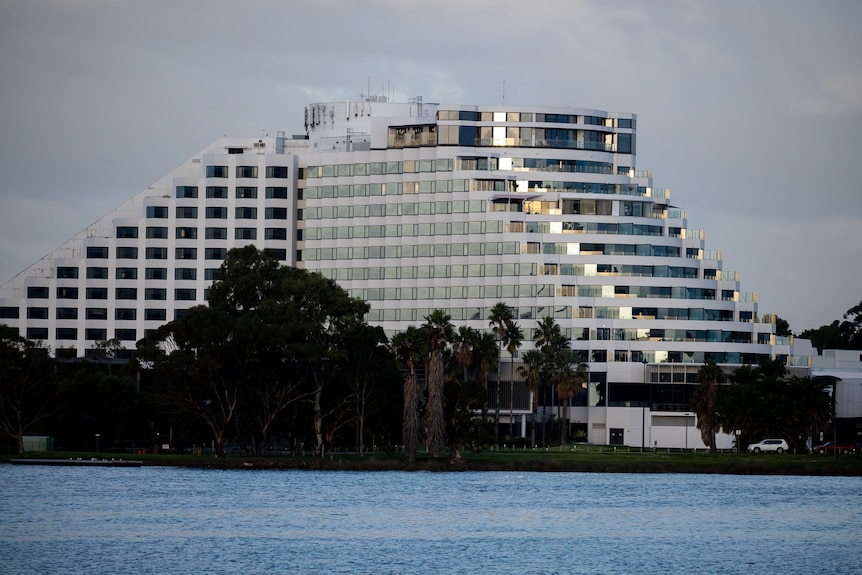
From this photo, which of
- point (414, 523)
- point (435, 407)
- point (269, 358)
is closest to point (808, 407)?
point (435, 407)

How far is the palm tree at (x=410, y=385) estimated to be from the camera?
15512cm

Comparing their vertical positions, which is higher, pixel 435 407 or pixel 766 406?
pixel 766 406

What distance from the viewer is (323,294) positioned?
164m

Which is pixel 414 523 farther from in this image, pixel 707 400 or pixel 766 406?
pixel 707 400

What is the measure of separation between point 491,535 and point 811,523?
26294mm

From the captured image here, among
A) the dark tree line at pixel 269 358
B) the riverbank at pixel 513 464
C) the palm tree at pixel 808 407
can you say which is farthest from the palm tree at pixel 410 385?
the palm tree at pixel 808 407

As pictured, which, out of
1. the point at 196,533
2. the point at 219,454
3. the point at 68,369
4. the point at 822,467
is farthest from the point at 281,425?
the point at 196,533

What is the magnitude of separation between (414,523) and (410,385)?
45.9m

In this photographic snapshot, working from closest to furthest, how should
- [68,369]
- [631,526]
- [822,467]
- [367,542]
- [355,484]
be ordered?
1. [367,542]
2. [631,526]
3. [355,484]
4. [822,467]
5. [68,369]

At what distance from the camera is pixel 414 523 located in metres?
110

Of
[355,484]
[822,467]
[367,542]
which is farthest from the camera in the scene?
[822,467]

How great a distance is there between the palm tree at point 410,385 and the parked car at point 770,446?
42.0m

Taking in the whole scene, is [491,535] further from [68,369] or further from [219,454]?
[68,369]

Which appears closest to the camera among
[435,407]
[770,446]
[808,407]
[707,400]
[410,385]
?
[410,385]
